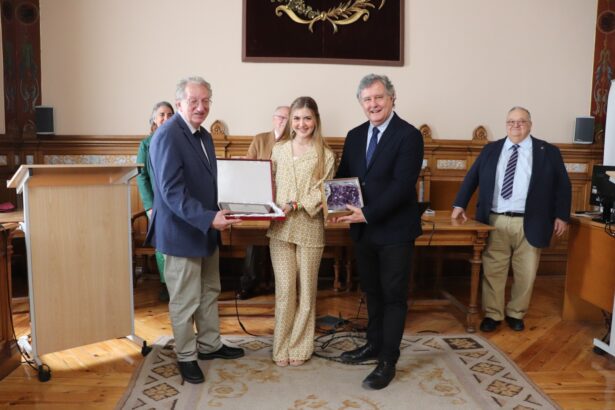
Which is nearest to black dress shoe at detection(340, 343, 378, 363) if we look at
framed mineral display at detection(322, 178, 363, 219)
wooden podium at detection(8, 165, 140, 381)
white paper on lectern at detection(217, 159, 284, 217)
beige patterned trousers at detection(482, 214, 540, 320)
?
framed mineral display at detection(322, 178, 363, 219)

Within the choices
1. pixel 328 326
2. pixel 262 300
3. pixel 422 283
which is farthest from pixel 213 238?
pixel 422 283

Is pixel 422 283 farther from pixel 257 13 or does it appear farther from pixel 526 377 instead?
pixel 257 13

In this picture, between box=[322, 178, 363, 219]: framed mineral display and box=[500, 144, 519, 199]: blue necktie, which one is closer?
box=[322, 178, 363, 219]: framed mineral display

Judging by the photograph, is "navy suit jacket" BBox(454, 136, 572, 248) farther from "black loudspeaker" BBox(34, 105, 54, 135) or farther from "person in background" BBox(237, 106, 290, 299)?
"black loudspeaker" BBox(34, 105, 54, 135)

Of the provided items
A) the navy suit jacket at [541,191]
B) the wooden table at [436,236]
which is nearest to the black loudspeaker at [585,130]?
the navy suit jacket at [541,191]

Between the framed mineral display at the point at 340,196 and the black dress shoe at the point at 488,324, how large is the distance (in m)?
1.59

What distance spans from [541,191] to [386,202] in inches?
60.2

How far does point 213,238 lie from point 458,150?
3100mm

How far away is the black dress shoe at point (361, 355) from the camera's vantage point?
282 centimetres

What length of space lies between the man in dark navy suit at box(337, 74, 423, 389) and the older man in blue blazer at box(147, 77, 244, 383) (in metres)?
0.67

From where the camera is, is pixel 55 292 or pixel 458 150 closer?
pixel 55 292

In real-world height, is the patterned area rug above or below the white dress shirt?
below

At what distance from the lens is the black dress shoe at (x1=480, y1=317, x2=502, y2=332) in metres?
3.43

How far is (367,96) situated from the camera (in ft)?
7.82
